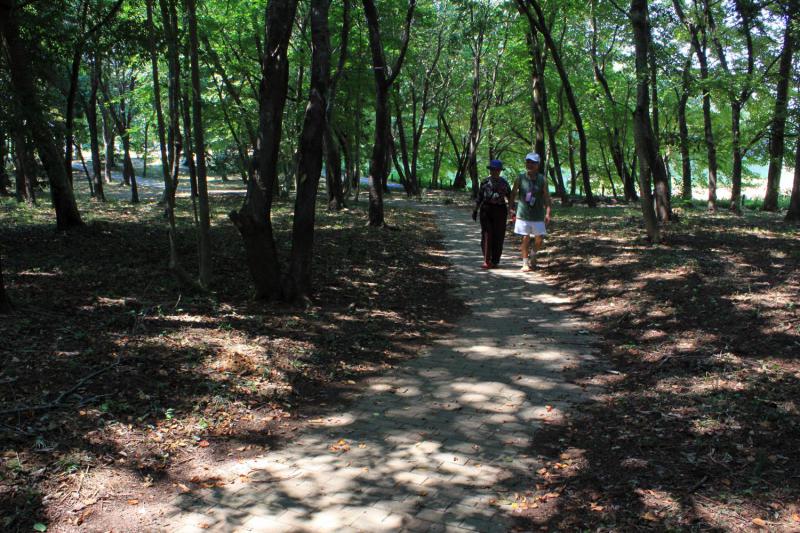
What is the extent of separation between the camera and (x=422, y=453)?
14.2 ft

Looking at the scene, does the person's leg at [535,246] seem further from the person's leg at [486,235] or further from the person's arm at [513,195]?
the person's arm at [513,195]

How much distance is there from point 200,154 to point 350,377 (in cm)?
381

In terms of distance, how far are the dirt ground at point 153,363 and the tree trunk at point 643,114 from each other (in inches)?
162

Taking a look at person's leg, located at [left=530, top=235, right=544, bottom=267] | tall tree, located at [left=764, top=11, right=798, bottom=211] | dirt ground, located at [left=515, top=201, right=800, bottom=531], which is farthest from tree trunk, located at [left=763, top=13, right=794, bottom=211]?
dirt ground, located at [left=515, top=201, right=800, bottom=531]

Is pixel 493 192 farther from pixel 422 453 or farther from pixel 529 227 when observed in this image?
pixel 422 453

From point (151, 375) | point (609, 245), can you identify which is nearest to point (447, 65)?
point (609, 245)

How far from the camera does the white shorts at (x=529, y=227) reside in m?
10.4

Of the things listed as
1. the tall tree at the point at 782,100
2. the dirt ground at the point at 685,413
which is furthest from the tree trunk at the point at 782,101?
the dirt ground at the point at 685,413

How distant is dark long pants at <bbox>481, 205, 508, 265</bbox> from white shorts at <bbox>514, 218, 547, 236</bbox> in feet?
0.92

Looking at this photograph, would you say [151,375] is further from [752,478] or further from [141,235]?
[141,235]

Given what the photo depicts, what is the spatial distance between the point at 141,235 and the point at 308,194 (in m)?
6.32

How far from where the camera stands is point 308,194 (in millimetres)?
7781

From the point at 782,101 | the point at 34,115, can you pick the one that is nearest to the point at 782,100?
the point at 782,101

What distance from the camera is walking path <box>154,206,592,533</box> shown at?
3510mm
